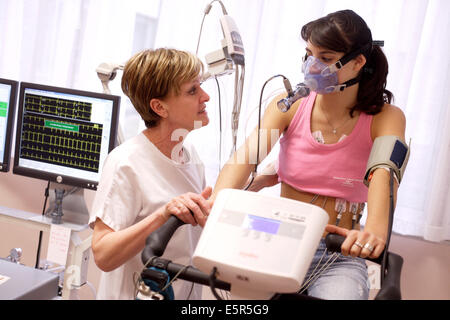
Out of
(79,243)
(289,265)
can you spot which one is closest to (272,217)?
(289,265)

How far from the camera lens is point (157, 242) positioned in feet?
3.01

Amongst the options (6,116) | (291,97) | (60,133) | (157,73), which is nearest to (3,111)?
(6,116)

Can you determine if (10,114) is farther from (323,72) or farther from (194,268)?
(194,268)

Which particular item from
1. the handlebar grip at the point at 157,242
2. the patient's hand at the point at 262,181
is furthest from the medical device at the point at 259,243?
the patient's hand at the point at 262,181

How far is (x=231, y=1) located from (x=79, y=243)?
1.24 meters

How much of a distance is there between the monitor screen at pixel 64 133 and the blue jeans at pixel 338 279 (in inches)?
35.1

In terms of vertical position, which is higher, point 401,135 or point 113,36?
point 113,36

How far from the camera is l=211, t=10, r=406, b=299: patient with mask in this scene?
130 centimetres

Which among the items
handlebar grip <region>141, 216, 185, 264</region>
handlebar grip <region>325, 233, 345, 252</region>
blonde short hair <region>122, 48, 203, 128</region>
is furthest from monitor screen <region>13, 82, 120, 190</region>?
handlebar grip <region>325, 233, 345, 252</region>

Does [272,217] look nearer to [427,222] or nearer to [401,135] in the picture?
[401,135]

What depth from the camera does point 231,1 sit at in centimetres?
223

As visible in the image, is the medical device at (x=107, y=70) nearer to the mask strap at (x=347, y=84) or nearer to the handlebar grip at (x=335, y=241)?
the mask strap at (x=347, y=84)

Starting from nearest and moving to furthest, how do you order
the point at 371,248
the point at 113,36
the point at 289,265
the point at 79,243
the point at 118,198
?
the point at 289,265, the point at 371,248, the point at 118,198, the point at 79,243, the point at 113,36

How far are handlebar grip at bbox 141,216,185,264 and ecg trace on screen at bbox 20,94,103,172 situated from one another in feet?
3.02
